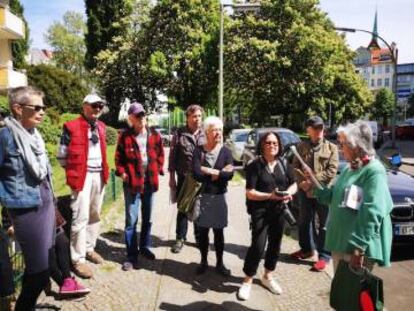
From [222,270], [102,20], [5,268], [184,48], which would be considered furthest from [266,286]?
[102,20]

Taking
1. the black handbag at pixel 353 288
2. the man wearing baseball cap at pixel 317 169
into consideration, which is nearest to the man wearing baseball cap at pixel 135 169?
the man wearing baseball cap at pixel 317 169

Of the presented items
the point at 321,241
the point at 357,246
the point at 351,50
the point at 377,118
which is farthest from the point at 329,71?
the point at 377,118

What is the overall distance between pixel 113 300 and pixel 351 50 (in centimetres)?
4642

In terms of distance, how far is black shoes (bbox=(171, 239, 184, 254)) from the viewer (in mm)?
6238

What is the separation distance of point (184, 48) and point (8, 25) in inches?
497

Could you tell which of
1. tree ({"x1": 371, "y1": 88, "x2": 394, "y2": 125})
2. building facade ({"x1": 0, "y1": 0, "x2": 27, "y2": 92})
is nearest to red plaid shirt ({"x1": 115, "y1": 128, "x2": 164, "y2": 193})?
building facade ({"x1": 0, "y1": 0, "x2": 27, "y2": 92})

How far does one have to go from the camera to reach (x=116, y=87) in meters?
37.4

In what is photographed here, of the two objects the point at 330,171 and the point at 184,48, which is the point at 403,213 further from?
the point at 184,48

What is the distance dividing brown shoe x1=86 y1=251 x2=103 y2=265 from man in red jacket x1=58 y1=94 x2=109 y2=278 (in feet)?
1.10

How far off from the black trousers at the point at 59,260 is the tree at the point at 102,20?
37288 millimetres

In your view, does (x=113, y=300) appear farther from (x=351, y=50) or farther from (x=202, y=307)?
(x=351, y=50)

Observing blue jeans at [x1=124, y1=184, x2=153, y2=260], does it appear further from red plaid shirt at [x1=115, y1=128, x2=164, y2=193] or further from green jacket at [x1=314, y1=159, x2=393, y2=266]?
green jacket at [x1=314, y1=159, x2=393, y2=266]

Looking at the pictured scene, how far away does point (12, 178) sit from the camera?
344 cm

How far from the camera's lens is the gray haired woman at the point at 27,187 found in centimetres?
342
